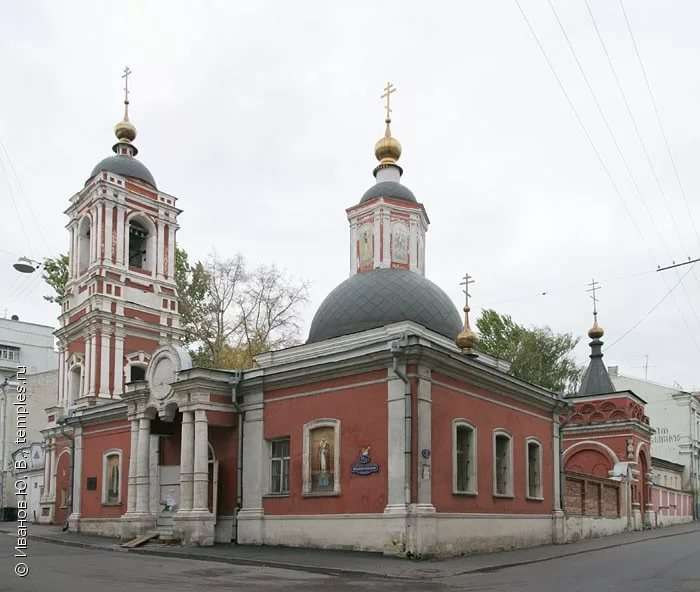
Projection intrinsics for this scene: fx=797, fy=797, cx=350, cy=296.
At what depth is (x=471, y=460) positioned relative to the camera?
1861 cm

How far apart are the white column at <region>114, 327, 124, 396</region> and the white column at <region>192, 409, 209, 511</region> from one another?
10.5m

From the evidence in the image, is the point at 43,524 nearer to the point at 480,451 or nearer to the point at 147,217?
the point at 147,217

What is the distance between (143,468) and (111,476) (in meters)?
4.16

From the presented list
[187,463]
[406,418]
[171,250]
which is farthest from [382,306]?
[171,250]

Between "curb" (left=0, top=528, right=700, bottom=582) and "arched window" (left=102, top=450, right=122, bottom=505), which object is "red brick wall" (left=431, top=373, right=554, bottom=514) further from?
"arched window" (left=102, top=450, right=122, bottom=505)

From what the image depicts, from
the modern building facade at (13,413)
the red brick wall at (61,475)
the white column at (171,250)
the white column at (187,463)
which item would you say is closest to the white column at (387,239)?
the white column at (187,463)

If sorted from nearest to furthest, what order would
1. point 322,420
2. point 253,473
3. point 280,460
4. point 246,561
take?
point 246,561 < point 322,420 < point 280,460 < point 253,473

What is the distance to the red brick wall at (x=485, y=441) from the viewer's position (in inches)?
682

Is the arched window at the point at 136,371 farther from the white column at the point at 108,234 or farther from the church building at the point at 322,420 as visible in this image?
the white column at the point at 108,234

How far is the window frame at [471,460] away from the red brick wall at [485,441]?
4.5 inches

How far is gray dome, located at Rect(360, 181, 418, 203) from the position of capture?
85.2 ft

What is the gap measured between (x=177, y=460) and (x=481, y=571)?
10.5 m

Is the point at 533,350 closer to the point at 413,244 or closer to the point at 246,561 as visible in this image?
the point at 413,244

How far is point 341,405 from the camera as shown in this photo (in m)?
18.2
